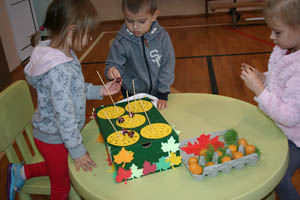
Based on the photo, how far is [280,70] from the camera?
133cm

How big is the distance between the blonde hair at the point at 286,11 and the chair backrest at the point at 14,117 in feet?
3.81

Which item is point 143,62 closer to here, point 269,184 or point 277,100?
point 277,100

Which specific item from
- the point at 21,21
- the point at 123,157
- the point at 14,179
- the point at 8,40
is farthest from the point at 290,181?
the point at 21,21

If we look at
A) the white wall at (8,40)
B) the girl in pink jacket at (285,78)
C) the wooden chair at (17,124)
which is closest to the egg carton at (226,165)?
the girl in pink jacket at (285,78)

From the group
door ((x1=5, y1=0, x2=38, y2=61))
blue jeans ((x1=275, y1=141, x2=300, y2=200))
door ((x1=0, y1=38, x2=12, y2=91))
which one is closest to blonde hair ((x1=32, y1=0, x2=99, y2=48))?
blue jeans ((x1=275, y1=141, x2=300, y2=200))

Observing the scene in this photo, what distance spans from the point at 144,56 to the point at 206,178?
92cm

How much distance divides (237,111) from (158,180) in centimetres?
55

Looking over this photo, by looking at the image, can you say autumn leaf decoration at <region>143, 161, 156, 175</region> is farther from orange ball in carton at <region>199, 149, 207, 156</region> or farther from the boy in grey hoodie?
the boy in grey hoodie

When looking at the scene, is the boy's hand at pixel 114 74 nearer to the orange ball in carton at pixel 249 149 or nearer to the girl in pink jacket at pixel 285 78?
the girl in pink jacket at pixel 285 78

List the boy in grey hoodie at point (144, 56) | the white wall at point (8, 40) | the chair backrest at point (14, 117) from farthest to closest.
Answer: the white wall at point (8, 40) → the boy in grey hoodie at point (144, 56) → the chair backrest at point (14, 117)

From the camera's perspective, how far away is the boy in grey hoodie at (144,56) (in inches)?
64.2

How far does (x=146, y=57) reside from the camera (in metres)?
1.75

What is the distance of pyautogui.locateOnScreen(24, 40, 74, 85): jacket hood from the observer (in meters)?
1.20

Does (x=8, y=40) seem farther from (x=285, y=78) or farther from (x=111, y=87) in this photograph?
(x=285, y=78)
